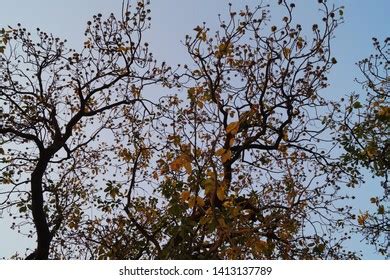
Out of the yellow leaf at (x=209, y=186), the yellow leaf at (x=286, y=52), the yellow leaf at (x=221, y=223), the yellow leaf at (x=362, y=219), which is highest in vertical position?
the yellow leaf at (x=286, y=52)

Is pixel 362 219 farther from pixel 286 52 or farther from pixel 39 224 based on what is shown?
pixel 39 224

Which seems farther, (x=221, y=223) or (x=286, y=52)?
(x=286, y=52)

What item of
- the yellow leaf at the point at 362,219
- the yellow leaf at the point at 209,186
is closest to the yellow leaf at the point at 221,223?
the yellow leaf at the point at 209,186

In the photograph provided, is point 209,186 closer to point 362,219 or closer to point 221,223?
point 221,223

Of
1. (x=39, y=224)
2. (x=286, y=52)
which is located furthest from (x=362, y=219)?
(x=39, y=224)

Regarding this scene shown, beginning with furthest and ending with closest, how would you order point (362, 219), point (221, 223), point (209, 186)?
point (362, 219) → point (221, 223) → point (209, 186)

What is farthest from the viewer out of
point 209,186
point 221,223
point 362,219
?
point 362,219

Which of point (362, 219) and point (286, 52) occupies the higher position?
point (286, 52)

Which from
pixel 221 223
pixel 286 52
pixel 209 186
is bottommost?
pixel 221 223

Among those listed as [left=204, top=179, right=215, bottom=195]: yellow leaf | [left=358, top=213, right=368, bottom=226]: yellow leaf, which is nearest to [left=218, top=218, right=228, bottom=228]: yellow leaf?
[left=204, top=179, right=215, bottom=195]: yellow leaf

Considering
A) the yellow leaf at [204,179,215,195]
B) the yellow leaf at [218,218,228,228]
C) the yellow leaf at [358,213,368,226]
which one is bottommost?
the yellow leaf at [218,218,228,228]

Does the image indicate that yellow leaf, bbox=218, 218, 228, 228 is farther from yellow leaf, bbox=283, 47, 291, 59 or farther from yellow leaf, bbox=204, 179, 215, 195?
yellow leaf, bbox=283, 47, 291, 59

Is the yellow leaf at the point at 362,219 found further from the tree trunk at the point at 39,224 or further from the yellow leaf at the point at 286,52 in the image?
the tree trunk at the point at 39,224
